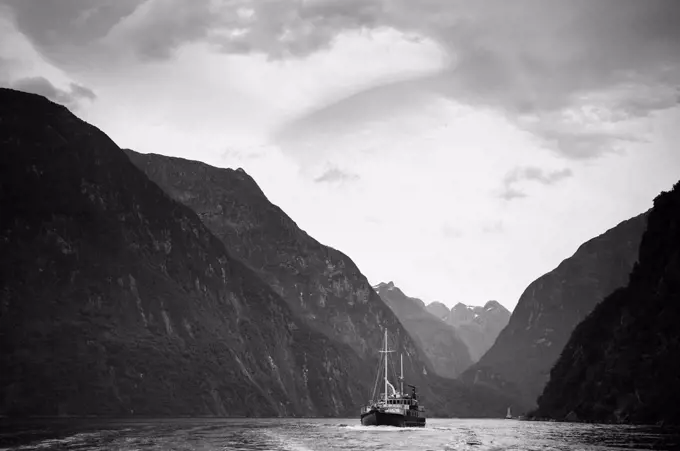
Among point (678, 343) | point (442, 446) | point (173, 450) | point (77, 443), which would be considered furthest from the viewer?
point (678, 343)

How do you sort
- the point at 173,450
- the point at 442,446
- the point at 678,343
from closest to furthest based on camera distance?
the point at 173,450, the point at 442,446, the point at 678,343

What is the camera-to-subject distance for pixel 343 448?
115 metres

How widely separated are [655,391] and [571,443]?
3313 inches

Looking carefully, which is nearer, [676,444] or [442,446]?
[676,444]

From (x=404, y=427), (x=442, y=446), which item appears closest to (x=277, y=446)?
(x=442, y=446)

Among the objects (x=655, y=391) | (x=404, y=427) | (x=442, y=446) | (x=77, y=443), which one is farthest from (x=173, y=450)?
(x=655, y=391)

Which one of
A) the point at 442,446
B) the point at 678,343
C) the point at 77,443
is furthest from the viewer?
the point at 678,343

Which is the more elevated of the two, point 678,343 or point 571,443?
point 678,343

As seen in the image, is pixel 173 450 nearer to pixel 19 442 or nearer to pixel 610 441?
pixel 19 442

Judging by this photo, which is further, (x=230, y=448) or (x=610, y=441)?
(x=610, y=441)

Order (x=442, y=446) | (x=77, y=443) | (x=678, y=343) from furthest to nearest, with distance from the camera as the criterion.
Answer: (x=678, y=343), (x=442, y=446), (x=77, y=443)

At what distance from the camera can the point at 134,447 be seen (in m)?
104

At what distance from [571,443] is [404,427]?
75.9 m

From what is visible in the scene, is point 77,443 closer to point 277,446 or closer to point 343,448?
point 277,446
